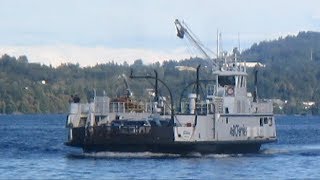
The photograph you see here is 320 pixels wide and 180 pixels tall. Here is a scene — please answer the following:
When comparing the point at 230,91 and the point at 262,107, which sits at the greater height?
the point at 230,91

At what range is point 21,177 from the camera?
2773 inches

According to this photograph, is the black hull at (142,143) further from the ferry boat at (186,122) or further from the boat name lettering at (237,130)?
the boat name lettering at (237,130)

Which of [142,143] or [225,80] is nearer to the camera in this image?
[142,143]

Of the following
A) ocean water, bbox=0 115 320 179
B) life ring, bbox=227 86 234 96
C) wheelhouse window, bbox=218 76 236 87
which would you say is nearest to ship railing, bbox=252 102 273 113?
life ring, bbox=227 86 234 96

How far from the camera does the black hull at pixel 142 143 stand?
A: 81.2 m

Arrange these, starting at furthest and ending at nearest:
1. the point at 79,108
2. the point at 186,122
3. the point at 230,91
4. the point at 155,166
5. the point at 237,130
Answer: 1. the point at 230,91
2. the point at 237,130
3. the point at 79,108
4. the point at 186,122
5. the point at 155,166

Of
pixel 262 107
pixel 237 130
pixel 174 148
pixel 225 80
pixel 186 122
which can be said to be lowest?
pixel 174 148

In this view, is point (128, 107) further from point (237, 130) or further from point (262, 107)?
point (262, 107)

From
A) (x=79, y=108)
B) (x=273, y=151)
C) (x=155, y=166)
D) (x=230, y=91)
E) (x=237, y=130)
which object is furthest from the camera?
(x=273, y=151)

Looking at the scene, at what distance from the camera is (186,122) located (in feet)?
272

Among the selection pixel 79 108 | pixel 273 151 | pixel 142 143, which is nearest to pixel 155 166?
pixel 142 143

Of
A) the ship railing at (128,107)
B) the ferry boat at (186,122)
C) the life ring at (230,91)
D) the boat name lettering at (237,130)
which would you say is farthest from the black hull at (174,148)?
the life ring at (230,91)

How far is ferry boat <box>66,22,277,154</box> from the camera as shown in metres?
81.7

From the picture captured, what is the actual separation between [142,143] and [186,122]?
3358 mm
